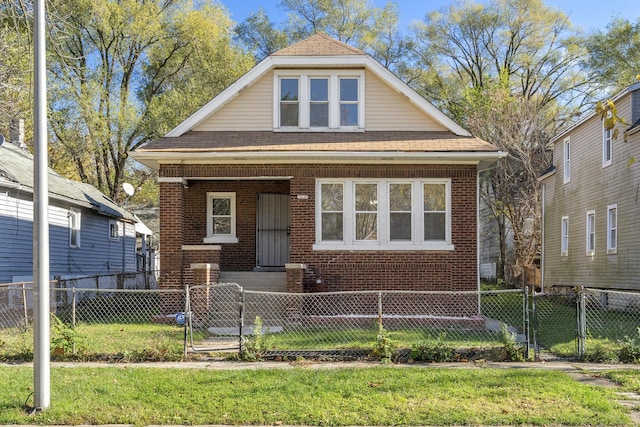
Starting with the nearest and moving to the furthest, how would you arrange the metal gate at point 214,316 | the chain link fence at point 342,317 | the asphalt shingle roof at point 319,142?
the metal gate at point 214,316 < the chain link fence at point 342,317 < the asphalt shingle roof at point 319,142

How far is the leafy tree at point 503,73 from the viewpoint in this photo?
93.6 ft

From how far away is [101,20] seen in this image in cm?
2912

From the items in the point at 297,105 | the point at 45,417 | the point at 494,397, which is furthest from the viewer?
the point at 297,105

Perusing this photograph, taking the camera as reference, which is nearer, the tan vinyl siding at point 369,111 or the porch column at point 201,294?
the porch column at point 201,294

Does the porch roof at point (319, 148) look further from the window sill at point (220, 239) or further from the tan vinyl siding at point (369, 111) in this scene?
the window sill at point (220, 239)

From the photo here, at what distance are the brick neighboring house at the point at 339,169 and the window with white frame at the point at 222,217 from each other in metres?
1.64

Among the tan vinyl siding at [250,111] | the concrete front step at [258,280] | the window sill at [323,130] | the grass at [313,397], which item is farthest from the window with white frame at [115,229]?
the grass at [313,397]

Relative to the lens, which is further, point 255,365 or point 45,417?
point 255,365

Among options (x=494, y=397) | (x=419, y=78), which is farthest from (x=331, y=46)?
(x=419, y=78)

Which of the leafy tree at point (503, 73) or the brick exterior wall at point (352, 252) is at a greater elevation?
the leafy tree at point (503, 73)

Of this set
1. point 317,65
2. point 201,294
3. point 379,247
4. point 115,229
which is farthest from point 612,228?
point 115,229

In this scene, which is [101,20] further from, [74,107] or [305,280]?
[305,280]

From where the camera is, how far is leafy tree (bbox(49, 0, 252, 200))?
2878cm

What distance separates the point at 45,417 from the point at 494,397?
16.9 feet
